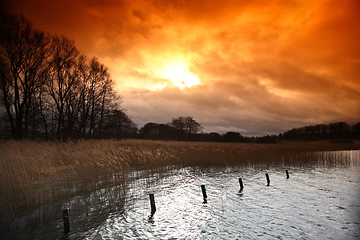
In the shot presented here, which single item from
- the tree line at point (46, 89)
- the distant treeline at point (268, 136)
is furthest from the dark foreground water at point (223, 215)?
the distant treeline at point (268, 136)

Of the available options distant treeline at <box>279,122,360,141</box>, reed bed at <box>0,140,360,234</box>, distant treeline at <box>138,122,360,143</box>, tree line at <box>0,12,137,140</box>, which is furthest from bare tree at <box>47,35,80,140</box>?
distant treeline at <box>279,122,360,141</box>

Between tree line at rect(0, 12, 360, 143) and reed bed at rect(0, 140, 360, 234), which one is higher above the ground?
tree line at rect(0, 12, 360, 143)

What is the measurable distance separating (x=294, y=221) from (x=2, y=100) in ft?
67.9

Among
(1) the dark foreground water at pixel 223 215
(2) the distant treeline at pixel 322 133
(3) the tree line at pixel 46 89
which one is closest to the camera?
(1) the dark foreground water at pixel 223 215

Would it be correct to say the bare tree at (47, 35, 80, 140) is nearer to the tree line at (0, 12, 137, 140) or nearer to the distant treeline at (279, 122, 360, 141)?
the tree line at (0, 12, 137, 140)

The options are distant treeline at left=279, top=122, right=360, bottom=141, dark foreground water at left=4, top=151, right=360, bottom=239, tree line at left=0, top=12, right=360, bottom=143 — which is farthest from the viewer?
distant treeline at left=279, top=122, right=360, bottom=141

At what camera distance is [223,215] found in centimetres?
704

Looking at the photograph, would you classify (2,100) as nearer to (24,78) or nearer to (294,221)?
(24,78)

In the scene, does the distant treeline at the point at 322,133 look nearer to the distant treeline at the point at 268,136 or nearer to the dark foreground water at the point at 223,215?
the distant treeline at the point at 268,136

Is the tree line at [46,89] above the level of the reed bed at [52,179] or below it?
above

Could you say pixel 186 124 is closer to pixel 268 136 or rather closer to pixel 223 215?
pixel 268 136

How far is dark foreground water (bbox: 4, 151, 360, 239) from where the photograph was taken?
5.78 metres

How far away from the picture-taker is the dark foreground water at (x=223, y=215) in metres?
5.78

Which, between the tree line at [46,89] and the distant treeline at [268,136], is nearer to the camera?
the tree line at [46,89]
